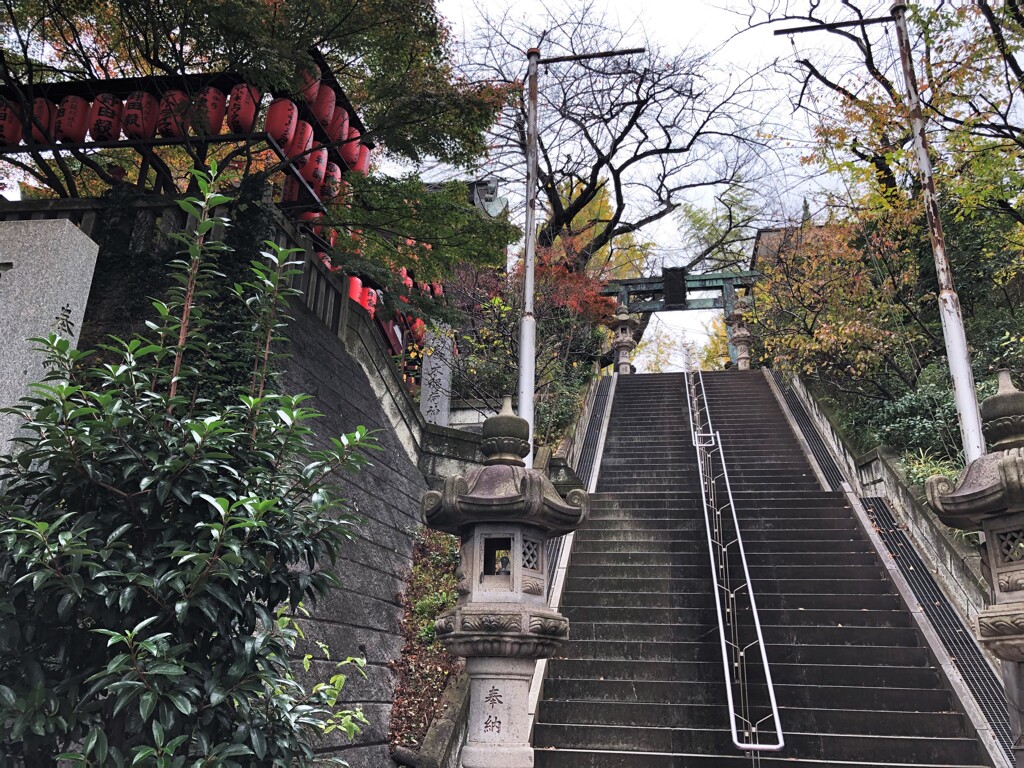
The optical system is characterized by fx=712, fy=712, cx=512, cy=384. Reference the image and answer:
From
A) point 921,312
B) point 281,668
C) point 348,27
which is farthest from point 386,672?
point 921,312

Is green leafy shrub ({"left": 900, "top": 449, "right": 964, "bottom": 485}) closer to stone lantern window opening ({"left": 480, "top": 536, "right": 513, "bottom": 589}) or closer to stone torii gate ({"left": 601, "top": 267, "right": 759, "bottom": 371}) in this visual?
stone lantern window opening ({"left": 480, "top": 536, "right": 513, "bottom": 589})

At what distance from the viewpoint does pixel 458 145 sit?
388 inches

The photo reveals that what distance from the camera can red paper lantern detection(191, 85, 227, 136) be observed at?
29.2 feet

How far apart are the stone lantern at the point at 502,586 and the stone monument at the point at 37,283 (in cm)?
325

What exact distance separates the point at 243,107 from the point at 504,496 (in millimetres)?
6889

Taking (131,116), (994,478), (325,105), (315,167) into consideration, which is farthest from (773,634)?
(131,116)

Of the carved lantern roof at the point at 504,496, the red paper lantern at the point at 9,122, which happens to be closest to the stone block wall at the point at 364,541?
the carved lantern roof at the point at 504,496

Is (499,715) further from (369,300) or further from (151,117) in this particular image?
(369,300)

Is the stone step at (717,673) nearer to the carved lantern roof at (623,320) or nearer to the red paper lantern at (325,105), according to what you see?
the red paper lantern at (325,105)

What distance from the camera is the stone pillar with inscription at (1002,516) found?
4305 mm

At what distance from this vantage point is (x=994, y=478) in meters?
4.40

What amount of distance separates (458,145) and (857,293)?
28.7ft

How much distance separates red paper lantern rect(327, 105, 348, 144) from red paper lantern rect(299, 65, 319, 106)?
444 millimetres

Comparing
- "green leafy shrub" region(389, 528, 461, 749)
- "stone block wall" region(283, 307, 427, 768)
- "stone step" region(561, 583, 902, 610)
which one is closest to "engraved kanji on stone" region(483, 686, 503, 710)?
"stone block wall" region(283, 307, 427, 768)
